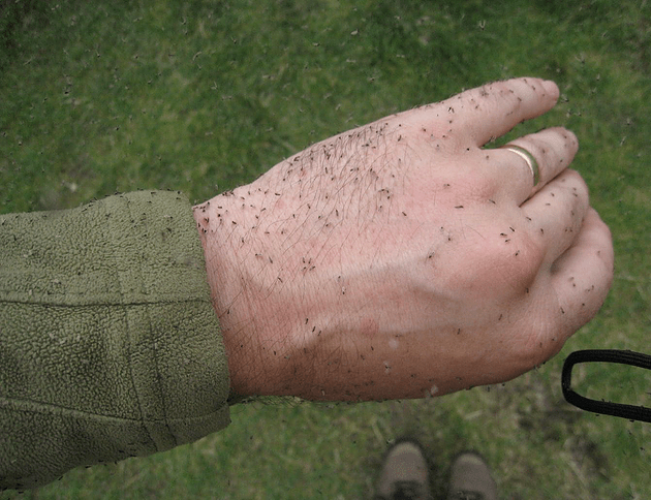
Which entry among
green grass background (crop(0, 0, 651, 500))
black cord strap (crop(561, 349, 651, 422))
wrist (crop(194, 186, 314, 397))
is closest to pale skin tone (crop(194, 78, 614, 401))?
wrist (crop(194, 186, 314, 397))

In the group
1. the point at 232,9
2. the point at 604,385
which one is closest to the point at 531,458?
the point at 604,385

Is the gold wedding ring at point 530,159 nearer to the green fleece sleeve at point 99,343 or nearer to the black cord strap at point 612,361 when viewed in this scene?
the black cord strap at point 612,361

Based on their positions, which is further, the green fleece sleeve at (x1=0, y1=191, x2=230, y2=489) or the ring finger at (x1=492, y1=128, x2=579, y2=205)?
the ring finger at (x1=492, y1=128, x2=579, y2=205)

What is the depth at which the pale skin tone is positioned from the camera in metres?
1.33

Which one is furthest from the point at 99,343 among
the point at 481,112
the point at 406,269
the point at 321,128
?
the point at 321,128

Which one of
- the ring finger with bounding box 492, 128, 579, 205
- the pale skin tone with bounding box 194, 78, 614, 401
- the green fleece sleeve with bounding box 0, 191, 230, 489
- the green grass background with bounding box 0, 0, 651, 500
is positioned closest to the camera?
the green fleece sleeve with bounding box 0, 191, 230, 489

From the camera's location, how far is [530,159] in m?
1.50

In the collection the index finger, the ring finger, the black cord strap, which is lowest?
the black cord strap

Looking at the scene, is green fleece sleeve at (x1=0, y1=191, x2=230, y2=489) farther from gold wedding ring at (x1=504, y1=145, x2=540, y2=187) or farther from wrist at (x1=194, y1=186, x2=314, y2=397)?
gold wedding ring at (x1=504, y1=145, x2=540, y2=187)

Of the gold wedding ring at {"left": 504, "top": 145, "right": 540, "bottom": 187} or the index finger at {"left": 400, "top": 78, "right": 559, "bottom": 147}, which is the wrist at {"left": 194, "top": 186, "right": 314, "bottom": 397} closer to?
the index finger at {"left": 400, "top": 78, "right": 559, "bottom": 147}

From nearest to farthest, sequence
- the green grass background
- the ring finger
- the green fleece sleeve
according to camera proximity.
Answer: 1. the green fleece sleeve
2. the ring finger
3. the green grass background

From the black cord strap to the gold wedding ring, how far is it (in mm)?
551

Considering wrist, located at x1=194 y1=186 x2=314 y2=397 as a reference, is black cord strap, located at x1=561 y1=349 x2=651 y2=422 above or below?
below

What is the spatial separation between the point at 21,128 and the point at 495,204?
2.42 meters
